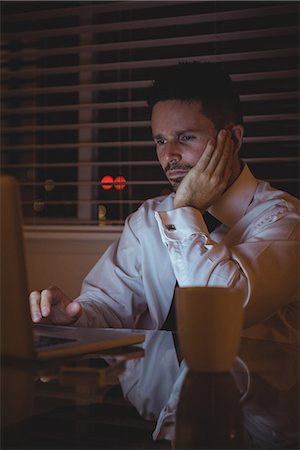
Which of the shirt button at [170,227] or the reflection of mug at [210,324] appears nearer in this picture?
the reflection of mug at [210,324]

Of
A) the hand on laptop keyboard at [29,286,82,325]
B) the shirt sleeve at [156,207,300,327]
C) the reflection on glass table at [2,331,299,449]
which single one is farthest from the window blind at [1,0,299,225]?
the reflection on glass table at [2,331,299,449]

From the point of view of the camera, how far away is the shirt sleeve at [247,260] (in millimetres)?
1365

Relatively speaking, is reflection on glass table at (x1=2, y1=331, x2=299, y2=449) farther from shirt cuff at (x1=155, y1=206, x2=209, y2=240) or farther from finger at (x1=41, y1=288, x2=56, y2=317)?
shirt cuff at (x1=155, y1=206, x2=209, y2=240)

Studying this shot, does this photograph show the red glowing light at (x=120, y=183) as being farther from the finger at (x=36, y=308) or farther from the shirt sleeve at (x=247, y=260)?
the finger at (x=36, y=308)

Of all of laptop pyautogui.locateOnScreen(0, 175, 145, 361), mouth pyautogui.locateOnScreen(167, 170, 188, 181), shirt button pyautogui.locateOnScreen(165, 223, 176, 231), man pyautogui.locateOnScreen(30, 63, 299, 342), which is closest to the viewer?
laptop pyautogui.locateOnScreen(0, 175, 145, 361)

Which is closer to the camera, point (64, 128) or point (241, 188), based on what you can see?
point (241, 188)

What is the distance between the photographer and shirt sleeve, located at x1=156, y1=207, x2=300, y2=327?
1365 millimetres

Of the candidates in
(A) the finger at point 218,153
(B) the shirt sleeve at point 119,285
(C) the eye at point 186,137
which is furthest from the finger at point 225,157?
(B) the shirt sleeve at point 119,285

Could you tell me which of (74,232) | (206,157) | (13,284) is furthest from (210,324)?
(74,232)

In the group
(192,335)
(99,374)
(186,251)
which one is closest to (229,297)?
(192,335)

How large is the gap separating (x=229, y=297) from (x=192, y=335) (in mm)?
70

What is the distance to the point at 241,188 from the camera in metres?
1.71

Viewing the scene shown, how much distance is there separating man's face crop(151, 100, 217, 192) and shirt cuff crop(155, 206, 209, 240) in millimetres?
251

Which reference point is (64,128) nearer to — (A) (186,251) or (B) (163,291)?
(B) (163,291)
